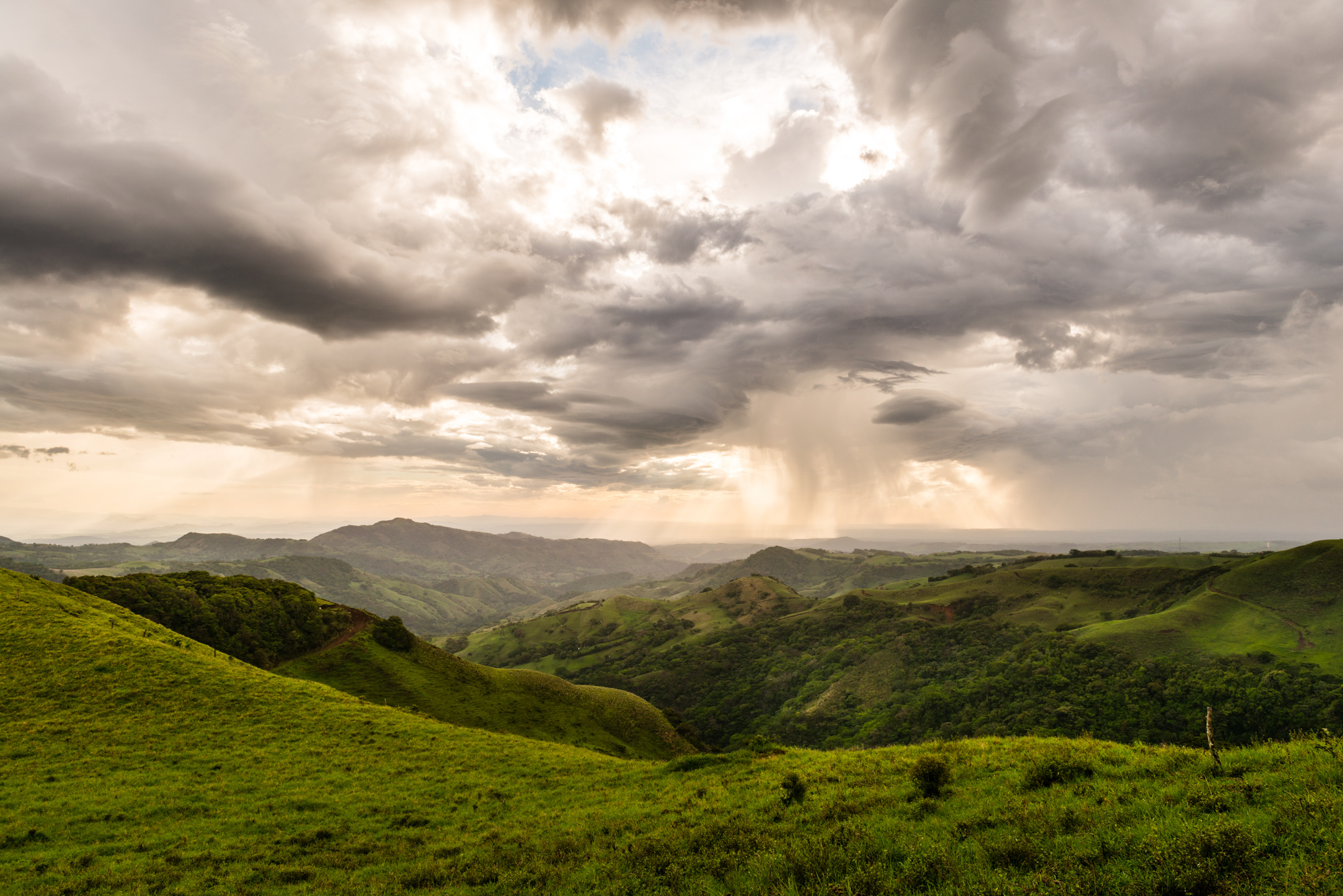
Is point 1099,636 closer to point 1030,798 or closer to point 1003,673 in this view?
point 1003,673

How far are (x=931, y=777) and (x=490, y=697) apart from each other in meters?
86.4

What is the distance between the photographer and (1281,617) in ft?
526

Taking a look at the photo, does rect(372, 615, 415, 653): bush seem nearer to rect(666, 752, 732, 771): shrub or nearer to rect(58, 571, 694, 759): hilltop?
rect(58, 571, 694, 759): hilltop

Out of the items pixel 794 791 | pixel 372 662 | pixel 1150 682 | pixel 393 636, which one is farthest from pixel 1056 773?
pixel 1150 682

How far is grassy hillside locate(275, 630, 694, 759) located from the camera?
76.6m

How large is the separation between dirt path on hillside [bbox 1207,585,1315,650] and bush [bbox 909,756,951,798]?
21546 cm

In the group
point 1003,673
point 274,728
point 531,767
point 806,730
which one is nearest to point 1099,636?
point 1003,673

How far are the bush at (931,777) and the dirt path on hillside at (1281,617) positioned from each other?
8483 inches

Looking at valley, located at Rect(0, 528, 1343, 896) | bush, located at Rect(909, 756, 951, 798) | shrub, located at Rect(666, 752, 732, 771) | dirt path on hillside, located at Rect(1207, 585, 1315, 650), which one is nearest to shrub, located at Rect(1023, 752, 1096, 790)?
valley, located at Rect(0, 528, 1343, 896)

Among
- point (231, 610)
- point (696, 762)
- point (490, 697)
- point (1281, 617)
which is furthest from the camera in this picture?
point (1281, 617)

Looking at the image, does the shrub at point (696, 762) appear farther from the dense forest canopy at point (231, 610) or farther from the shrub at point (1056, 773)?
the dense forest canopy at point (231, 610)

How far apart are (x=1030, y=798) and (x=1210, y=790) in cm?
399

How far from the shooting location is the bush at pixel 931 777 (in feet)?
55.5

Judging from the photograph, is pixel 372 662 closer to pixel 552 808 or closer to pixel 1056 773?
pixel 552 808
